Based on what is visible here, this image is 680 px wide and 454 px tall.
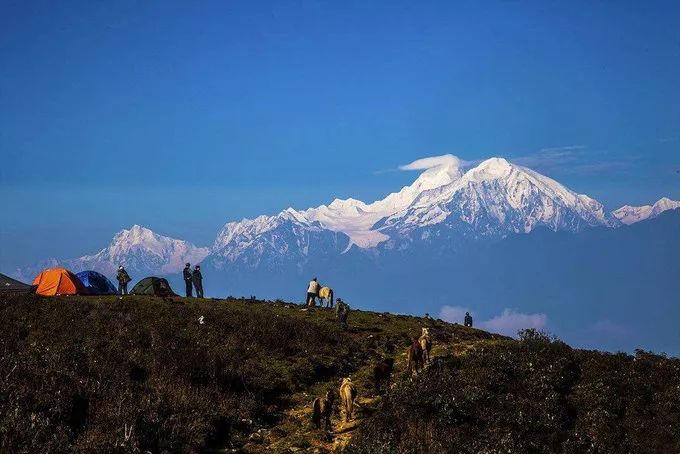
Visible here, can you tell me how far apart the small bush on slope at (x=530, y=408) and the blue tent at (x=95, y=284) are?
1195 inches

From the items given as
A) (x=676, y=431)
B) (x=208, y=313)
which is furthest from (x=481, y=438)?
(x=208, y=313)

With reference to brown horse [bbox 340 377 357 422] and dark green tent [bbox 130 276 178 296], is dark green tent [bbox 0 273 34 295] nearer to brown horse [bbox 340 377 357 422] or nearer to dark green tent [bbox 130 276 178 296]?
dark green tent [bbox 130 276 178 296]

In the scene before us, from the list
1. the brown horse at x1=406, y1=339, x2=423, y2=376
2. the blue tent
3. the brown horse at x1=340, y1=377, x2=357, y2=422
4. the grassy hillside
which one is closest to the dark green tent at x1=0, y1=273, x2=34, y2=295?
the blue tent

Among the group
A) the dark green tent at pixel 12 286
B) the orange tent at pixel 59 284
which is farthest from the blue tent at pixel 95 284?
the dark green tent at pixel 12 286

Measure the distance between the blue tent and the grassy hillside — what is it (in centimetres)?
1569

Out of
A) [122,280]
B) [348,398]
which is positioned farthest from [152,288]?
[348,398]

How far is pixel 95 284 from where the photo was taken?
45844mm

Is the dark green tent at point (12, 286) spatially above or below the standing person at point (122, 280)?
below

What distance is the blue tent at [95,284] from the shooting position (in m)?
44.8

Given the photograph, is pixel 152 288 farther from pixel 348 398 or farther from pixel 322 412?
pixel 348 398

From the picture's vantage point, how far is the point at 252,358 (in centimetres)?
2467

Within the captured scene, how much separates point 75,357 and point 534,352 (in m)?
16.9

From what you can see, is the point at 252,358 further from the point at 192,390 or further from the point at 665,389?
the point at 665,389

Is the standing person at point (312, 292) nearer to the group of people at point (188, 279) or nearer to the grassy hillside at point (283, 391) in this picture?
the group of people at point (188, 279)
